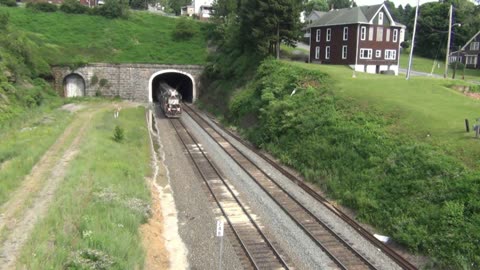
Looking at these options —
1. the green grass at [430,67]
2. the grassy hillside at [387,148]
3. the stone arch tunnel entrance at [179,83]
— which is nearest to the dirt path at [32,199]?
the grassy hillside at [387,148]

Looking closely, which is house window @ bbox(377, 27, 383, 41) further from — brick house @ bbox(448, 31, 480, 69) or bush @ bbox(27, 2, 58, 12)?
bush @ bbox(27, 2, 58, 12)

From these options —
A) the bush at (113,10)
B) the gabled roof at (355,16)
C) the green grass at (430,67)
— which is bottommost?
the green grass at (430,67)

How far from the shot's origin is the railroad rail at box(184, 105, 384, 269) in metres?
16.1

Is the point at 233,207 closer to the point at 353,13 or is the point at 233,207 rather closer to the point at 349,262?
the point at 349,262

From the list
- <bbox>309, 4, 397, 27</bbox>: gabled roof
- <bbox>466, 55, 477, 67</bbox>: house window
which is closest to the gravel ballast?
<bbox>309, 4, 397, 27</bbox>: gabled roof

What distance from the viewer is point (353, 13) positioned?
54844 millimetres

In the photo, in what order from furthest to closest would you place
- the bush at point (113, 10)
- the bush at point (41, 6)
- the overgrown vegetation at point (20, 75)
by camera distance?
the bush at point (113, 10) < the bush at point (41, 6) < the overgrown vegetation at point (20, 75)

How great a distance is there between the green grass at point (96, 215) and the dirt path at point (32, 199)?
38cm

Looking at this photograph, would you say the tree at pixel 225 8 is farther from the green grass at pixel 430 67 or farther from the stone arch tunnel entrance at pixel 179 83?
the green grass at pixel 430 67

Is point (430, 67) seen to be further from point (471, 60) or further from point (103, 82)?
point (103, 82)

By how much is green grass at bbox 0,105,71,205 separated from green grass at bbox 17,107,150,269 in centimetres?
226

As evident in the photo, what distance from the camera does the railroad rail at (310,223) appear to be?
1608 cm

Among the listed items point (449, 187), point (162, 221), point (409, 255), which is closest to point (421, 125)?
point (449, 187)

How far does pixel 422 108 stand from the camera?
26.6 meters
